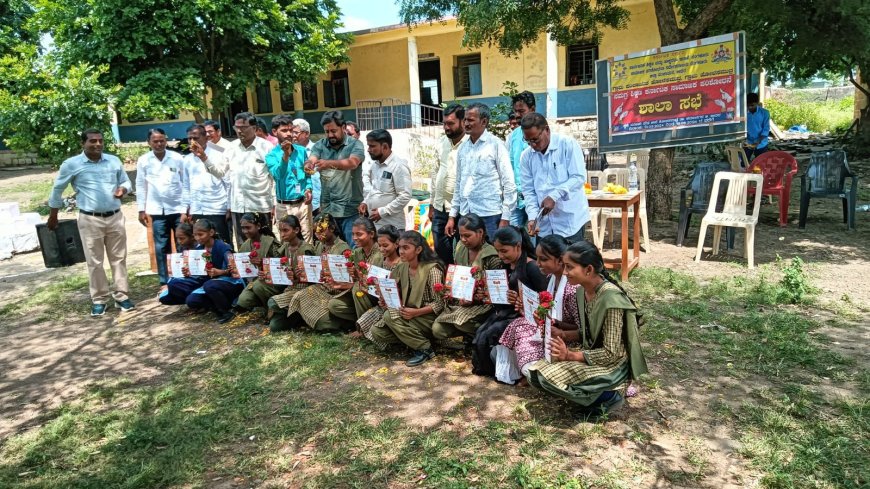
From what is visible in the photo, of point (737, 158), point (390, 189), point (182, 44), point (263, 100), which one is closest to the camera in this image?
point (390, 189)

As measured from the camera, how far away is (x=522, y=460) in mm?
2934

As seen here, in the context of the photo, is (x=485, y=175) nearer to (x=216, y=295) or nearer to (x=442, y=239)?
(x=442, y=239)

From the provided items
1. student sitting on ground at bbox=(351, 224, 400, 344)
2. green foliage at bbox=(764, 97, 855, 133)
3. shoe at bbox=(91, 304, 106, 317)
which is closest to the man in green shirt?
student sitting on ground at bbox=(351, 224, 400, 344)

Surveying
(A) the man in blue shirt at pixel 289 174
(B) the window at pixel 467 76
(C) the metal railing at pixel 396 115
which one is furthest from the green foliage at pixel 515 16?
(B) the window at pixel 467 76

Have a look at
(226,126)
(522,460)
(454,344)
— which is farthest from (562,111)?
(522,460)

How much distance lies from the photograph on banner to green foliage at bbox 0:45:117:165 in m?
10.5

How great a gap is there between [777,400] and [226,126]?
69.5 ft

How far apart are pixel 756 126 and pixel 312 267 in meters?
7.66

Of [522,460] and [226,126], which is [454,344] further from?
[226,126]

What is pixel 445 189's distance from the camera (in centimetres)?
520

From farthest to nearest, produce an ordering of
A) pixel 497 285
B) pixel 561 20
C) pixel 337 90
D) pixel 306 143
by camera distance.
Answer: pixel 337 90 → pixel 561 20 → pixel 306 143 → pixel 497 285

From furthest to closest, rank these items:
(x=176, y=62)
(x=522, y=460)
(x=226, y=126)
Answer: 1. (x=226, y=126)
2. (x=176, y=62)
3. (x=522, y=460)

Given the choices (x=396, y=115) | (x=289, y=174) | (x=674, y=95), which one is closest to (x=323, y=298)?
(x=289, y=174)

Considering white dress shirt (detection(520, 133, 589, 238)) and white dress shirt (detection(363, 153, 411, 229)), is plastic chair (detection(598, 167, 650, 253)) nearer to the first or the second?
white dress shirt (detection(520, 133, 589, 238))
